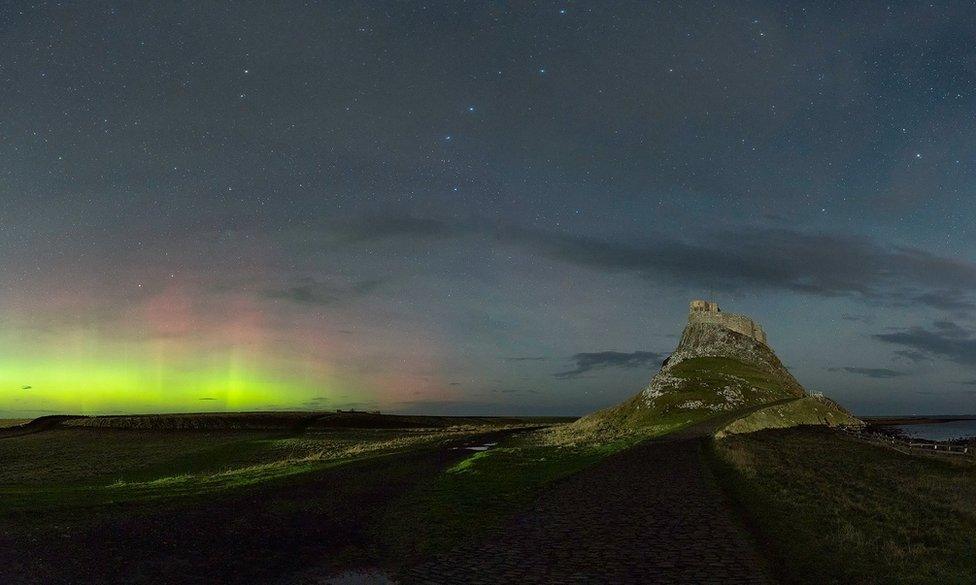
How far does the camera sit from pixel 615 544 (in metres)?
16.4

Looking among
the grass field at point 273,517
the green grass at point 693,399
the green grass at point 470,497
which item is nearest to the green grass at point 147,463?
the grass field at point 273,517

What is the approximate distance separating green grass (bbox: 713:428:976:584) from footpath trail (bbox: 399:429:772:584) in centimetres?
116

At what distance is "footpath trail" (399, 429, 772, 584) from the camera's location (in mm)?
13625

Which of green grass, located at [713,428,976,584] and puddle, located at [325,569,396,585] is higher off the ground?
puddle, located at [325,569,396,585]

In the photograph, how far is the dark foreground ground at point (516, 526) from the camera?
1411 cm

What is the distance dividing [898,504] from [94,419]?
133002 mm

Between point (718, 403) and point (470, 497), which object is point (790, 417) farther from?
point (470, 497)

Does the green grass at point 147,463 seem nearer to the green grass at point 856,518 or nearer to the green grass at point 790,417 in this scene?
the green grass at point 856,518

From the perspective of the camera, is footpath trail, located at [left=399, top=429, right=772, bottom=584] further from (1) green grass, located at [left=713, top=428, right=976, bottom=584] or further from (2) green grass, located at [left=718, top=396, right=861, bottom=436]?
(2) green grass, located at [left=718, top=396, right=861, bottom=436]

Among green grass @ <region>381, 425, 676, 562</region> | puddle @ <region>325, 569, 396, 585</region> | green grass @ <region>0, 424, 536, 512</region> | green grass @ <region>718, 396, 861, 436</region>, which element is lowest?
green grass @ <region>718, 396, 861, 436</region>

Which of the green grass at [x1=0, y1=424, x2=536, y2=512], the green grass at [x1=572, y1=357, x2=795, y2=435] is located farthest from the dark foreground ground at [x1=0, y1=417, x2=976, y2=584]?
the green grass at [x1=572, y1=357, x2=795, y2=435]

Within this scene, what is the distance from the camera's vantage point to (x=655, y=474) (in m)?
30.8

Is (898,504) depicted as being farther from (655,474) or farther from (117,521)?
(117,521)

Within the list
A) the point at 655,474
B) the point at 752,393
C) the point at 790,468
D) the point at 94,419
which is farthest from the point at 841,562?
the point at 94,419
